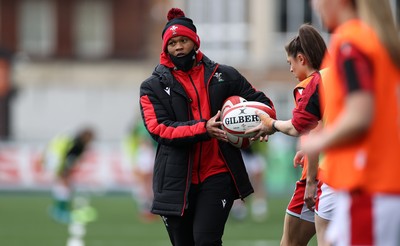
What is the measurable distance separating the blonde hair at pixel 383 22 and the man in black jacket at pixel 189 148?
2772mm

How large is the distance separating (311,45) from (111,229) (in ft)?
31.4

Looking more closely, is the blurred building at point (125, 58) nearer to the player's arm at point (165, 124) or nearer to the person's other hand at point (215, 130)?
the player's arm at point (165, 124)

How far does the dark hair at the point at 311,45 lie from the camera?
24.1 ft

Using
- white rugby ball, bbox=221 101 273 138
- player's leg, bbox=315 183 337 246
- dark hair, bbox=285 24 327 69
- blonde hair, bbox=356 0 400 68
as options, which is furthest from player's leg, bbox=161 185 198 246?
blonde hair, bbox=356 0 400 68

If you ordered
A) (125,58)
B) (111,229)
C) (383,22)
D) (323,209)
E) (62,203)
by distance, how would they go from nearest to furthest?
(383,22), (323,209), (111,229), (62,203), (125,58)

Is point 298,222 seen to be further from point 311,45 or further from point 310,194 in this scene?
point 311,45

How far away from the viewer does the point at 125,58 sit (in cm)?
4781

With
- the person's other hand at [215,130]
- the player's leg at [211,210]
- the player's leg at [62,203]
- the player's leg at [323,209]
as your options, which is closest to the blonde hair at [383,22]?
the player's leg at [323,209]

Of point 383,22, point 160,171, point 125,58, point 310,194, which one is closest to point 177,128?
point 160,171

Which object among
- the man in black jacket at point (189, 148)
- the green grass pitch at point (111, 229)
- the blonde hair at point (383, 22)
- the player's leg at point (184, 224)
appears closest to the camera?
the blonde hair at point (383, 22)

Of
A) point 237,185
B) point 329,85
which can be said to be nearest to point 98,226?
point 237,185

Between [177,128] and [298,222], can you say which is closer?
[177,128]

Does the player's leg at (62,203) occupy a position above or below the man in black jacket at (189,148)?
below

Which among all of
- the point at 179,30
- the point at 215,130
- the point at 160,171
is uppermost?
the point at 179,30
